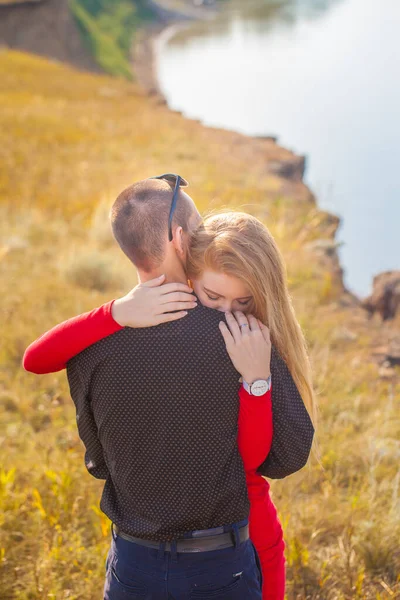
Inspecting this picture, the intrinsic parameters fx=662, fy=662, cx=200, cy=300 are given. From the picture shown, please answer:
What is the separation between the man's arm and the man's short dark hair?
0.35 meters

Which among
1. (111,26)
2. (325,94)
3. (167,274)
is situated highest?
(111,26)

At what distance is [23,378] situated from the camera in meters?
5.06

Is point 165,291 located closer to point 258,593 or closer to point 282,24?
point 258,593

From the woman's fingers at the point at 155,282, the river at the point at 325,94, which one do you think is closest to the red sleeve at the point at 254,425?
the woman's fingers at the point at 155,282

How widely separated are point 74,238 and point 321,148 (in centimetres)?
1293

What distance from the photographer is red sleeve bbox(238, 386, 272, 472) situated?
5.63 feet

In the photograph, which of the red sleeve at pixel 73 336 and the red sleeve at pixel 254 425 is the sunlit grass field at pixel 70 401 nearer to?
the red sleeve at pixel 73 336

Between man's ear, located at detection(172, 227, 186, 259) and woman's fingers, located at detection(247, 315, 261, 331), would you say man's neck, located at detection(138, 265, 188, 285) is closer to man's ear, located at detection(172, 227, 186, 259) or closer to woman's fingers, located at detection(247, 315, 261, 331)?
man's ear, located at detection(172, 227, 186, 259)

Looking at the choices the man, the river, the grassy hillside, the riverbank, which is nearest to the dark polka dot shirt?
the man

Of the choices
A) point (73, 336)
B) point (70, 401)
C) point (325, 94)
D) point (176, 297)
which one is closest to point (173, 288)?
point (176, 297)

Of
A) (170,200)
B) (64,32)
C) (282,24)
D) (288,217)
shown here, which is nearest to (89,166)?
(288,217)

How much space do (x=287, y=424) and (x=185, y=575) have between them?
0.48m

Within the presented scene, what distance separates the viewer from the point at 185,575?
1.73 meters

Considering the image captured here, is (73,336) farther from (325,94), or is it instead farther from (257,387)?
(325,94)
